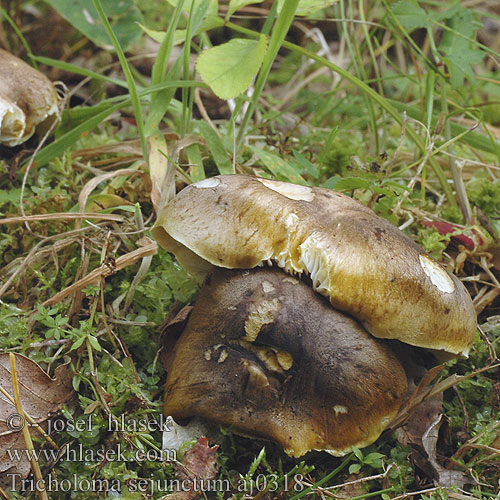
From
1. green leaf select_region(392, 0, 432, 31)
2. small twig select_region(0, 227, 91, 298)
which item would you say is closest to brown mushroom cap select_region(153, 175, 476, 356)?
small twig select_region(0, 227, 91, 298)

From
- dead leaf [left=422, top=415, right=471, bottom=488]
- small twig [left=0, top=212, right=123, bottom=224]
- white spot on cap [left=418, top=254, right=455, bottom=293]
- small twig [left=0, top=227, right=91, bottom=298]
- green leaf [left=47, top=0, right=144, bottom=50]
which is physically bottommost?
dead leaf [left=422, top=415, right=471, bottom=488]

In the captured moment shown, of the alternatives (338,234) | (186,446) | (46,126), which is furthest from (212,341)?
(46,126)

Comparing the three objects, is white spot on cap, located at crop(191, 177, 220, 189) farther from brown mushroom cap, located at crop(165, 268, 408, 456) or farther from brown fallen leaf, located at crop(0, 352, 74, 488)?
brown fallen leaf, located at crop(0, 352, 74, 488)

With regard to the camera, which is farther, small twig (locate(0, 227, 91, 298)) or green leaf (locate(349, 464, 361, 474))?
small twig (locate(0, 227, 91, 298))

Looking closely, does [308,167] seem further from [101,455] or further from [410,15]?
[101,455]

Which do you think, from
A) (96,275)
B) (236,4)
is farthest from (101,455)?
(236,4)

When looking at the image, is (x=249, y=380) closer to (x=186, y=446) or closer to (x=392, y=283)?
(x=186, y=446)
